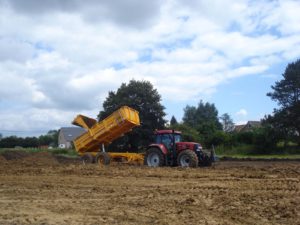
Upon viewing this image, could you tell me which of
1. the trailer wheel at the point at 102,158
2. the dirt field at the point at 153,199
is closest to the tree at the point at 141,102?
the trailer wheel at the point at 102,158

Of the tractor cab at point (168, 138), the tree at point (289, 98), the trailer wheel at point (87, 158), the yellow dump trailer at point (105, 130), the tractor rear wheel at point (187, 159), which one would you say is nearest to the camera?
the tractor rear wheel at point (187, 159)

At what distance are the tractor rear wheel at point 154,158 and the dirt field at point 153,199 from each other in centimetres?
516

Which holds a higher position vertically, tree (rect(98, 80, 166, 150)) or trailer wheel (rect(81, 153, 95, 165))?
tree (rect(98, 80, 166, 150))

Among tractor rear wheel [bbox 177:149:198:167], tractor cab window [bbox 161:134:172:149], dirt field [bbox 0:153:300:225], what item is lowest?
dirt field [bbox 0:153:300:225]

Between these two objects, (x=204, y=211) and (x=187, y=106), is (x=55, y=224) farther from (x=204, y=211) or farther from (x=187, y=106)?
(x=187, y=106)

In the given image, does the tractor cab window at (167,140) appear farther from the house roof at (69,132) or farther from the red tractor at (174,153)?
the house roof at (69,132)

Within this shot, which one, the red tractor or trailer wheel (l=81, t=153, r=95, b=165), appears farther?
trailer wheel (l=81, t=153, r=95, b=165)

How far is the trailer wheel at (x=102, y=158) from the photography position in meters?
24.9

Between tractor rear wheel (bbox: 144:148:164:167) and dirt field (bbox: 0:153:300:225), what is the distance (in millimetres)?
5157

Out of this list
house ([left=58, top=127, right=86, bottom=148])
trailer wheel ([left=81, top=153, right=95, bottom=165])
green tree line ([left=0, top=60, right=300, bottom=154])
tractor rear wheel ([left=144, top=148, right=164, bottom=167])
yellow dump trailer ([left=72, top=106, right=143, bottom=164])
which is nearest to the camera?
tractor rear wheel ([left=144, top=148, right=164, bottom=167])

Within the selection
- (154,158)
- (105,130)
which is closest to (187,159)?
(154,158)

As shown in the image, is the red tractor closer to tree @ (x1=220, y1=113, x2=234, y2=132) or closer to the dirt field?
the dirt field

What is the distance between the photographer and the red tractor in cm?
2161

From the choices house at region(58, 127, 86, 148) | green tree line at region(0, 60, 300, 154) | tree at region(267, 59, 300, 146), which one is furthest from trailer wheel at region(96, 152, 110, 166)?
house at region(58, 127, 86, 148)
